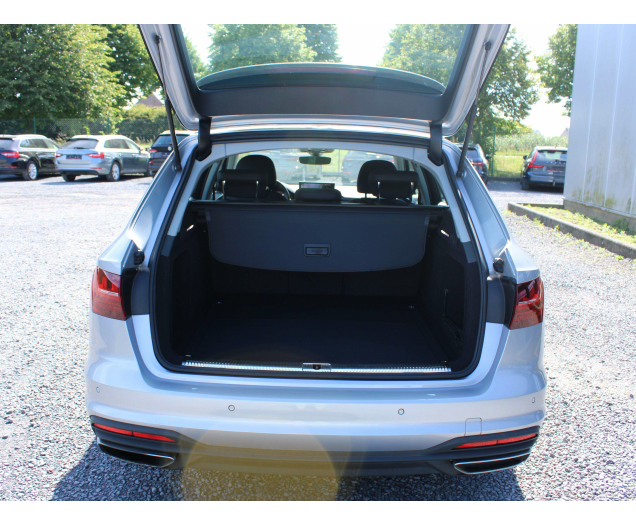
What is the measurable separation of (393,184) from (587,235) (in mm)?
5545

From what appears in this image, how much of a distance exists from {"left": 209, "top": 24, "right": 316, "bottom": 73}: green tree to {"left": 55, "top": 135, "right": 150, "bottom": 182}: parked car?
51.5ft

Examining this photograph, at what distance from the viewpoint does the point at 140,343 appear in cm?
187

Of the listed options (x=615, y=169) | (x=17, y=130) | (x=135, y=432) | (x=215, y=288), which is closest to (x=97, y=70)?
(x=17, y=130)

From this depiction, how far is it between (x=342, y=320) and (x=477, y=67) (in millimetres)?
1684

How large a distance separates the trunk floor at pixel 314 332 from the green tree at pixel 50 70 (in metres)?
24.7

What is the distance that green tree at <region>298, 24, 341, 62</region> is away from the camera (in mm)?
2199

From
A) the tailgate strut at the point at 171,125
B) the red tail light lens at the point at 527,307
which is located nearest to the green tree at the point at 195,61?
the tailgate strut at the point at 171,125

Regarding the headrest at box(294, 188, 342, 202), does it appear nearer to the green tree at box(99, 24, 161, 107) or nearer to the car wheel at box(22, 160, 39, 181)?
the car wheel at box(22, 160, 39, 181)

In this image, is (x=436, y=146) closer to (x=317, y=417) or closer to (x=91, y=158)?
(x=317, y=417)

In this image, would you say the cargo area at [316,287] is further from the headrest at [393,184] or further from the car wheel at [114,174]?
the car wheel at [114,174]

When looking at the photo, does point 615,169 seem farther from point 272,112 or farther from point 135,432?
point 135,432

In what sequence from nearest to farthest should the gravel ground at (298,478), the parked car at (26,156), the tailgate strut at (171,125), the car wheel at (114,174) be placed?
the tailgate strut at (171,125) < the gravel ground at (298,478) < the parked car at (26,156) < the car wheel at (114,174)

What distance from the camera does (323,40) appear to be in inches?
89.7

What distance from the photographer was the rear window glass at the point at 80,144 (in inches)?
645
